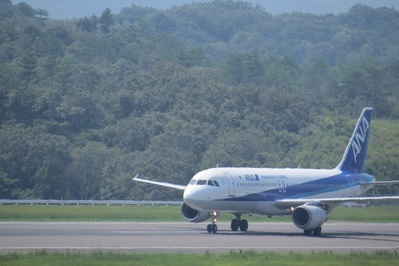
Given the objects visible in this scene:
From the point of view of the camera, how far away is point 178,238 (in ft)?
168

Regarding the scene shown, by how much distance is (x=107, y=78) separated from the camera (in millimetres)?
166000

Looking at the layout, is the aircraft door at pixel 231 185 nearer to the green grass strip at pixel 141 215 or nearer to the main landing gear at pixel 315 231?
the main landing gear at pixel 315 231

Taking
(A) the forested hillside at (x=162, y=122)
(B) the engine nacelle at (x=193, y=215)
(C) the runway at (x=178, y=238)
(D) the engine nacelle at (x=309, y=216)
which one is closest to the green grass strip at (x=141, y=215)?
(C) the runway at (x=178, y=238)

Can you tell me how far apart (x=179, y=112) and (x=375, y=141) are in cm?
2768

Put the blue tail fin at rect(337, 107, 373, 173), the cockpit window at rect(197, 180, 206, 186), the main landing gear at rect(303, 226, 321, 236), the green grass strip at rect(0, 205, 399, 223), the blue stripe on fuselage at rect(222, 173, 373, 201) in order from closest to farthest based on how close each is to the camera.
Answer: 1. the main landing gear at rect(303, 226, 321, 236)
2. the cockpit window at rect(197, 180, 206, 186)
3. the blue stripe on fuselage at rect(222, 173, 373, 201)
4. the blue tail fin at rect(337, 107, 373, 173)
5. the green grass strip at rect(0, 205, 399, 223)

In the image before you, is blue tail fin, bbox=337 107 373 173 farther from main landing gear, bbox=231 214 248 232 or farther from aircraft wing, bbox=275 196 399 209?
main landing gear, bbox=231 214 248 232

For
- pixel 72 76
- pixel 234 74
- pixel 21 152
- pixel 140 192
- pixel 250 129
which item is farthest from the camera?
pixel 234 74

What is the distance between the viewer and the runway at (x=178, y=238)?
45.0 meters

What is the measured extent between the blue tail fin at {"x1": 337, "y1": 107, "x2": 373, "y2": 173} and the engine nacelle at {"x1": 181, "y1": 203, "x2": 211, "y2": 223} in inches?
436

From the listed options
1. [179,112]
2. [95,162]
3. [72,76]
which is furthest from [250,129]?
[72,76]

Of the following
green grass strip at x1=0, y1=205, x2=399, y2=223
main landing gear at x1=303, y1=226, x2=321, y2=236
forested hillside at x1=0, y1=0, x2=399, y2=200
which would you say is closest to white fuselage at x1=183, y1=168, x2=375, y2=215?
main landing gear at x1=303, y1=226, x2=321, y2=236

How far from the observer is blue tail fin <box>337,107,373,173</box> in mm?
66688

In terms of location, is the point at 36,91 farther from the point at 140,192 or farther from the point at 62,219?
the point at 62,219

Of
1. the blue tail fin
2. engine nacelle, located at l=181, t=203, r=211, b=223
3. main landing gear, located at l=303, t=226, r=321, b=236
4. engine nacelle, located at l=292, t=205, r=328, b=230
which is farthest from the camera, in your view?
the blue tail fin
